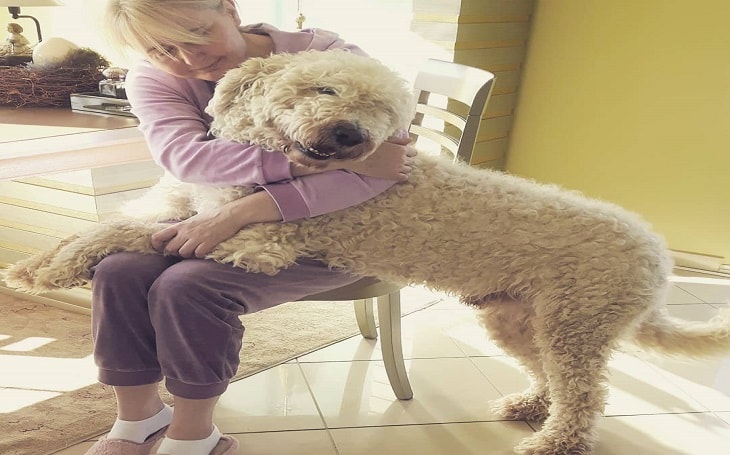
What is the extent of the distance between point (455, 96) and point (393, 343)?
677mm

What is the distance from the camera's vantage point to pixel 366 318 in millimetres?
2090

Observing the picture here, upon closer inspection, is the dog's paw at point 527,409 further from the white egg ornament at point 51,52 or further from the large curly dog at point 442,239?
the white egg ornament at point 51,52

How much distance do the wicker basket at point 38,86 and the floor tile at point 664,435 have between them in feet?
5.81

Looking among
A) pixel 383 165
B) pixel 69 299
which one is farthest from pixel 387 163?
pixel 69 299

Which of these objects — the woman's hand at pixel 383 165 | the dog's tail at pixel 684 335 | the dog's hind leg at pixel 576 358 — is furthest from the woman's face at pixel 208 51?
the dog's tail at pixel 684 335

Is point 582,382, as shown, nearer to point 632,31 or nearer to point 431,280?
point 431,280

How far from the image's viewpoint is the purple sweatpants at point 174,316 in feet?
3.81

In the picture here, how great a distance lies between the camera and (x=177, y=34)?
1.22m

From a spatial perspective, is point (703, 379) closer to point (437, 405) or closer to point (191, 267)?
point (437, 405)

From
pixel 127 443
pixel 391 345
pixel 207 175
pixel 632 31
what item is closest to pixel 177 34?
pixel 207 175

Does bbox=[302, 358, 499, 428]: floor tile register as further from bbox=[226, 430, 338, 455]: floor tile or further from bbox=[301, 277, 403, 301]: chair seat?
bbox=[301, 277, 403, 301]: chair seat

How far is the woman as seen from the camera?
1.18m

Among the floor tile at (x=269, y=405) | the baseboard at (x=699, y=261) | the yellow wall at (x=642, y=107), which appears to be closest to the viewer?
the floor tile at (x=269, y=405)

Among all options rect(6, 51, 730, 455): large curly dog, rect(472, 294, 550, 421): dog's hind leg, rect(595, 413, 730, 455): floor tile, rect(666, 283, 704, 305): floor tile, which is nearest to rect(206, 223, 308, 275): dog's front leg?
rect(6, 51, 730, 455): large curly dog
